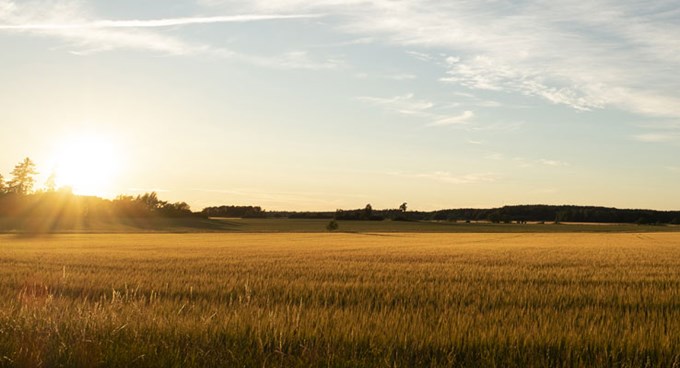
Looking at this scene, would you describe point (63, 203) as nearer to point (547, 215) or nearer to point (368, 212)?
point (368, 212)

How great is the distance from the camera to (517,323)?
26.5 feet

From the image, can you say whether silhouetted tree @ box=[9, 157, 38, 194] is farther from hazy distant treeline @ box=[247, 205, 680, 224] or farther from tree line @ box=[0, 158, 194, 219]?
hazy distant treeline @ box=[247, 205, 680, 224]

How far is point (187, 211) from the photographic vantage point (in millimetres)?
118125

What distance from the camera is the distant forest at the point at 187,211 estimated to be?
99688mm

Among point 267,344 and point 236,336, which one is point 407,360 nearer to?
point 267,344

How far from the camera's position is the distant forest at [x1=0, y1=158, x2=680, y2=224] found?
99.7 meters

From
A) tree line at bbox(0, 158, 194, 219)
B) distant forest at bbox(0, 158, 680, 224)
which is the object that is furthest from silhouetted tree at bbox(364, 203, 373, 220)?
tree line at bbox(0, 158, 194, 219)

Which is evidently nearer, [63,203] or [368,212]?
[63,203]

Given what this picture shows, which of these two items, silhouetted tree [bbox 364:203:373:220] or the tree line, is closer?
the tree line

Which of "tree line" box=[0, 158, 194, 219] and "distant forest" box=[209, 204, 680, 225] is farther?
"distant forest" box=[209, 204, 680, 225]

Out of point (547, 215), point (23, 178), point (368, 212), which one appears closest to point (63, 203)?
point (23, 178)

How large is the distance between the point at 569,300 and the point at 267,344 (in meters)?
6.63

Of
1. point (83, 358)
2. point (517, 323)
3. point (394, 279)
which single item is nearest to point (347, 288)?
point (394, 279)

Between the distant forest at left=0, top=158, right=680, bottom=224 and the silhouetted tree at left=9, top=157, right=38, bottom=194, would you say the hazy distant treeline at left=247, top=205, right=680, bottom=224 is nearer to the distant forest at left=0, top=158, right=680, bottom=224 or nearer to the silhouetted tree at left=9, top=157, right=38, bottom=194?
the distant forest at left=0, top=158, right=680, bottom=224
